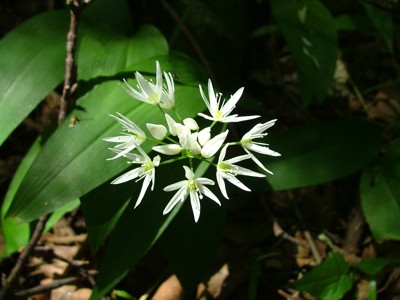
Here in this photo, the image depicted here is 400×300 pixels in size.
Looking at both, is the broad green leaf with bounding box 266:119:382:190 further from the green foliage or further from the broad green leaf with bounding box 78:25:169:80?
the broad green leaf with bounding box 78:25:169:80

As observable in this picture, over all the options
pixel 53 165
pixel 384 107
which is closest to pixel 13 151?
pixel 53 165

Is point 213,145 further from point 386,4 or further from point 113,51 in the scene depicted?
point 386,4

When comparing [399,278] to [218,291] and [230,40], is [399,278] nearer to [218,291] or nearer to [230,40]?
[218,291]

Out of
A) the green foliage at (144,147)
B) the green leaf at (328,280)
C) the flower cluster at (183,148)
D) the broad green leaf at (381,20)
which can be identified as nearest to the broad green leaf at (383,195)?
the green foliage at (144,147)

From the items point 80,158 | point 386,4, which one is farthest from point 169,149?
point 386,4

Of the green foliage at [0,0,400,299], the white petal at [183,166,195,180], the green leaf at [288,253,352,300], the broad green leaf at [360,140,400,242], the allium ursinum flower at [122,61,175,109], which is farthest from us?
the broad green leaf at [360,140,400,242]

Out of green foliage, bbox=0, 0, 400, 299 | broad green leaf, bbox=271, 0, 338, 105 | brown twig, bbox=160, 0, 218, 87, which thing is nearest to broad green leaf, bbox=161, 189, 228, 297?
green foliage, bbox=0, 0, 400, 299
